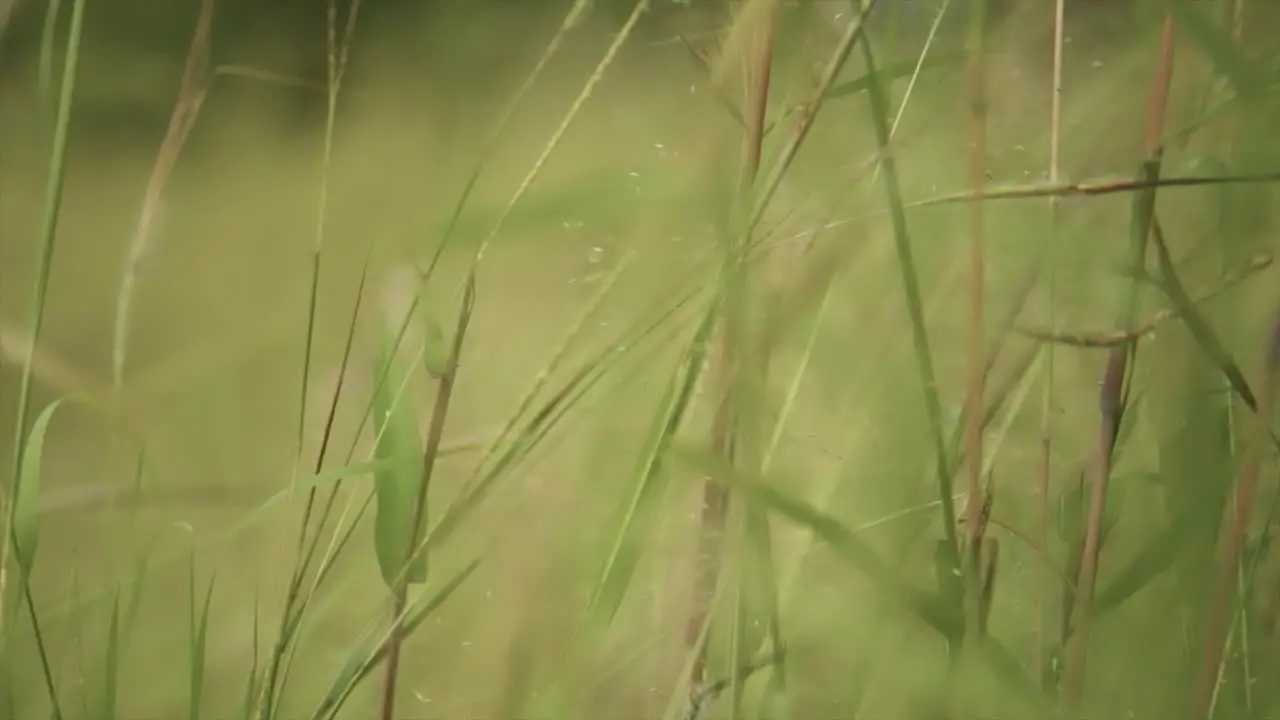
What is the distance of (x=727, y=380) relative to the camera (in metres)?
0.29

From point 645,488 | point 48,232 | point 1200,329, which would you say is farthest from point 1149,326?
point 48,232

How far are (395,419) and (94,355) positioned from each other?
1.05 ft

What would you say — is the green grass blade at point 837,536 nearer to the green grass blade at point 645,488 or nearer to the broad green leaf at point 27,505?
the green grass blade at point 645,488

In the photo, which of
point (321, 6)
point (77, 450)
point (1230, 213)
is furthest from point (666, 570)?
point (321, 6)

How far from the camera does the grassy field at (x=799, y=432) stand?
10.5 inches

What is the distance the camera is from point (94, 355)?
543 millimetres

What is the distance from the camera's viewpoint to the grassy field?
27 cm

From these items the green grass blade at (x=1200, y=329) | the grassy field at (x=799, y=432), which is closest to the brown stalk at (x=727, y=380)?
the grassy field at (x=799, y=432)

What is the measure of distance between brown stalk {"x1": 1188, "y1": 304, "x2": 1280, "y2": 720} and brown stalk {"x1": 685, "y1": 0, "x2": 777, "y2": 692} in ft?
0.41

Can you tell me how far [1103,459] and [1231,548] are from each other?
0.04 meters

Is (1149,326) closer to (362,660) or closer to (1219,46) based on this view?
(1219,46)

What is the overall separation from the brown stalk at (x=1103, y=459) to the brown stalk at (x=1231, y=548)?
29 mm

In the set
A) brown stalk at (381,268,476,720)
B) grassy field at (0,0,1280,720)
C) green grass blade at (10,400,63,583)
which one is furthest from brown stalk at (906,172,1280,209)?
green grass blade at (10,400,63,583)

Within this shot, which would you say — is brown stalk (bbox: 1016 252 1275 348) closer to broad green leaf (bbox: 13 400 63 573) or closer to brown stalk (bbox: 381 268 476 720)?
brown stalk (bbox: 381 268 476 720)
